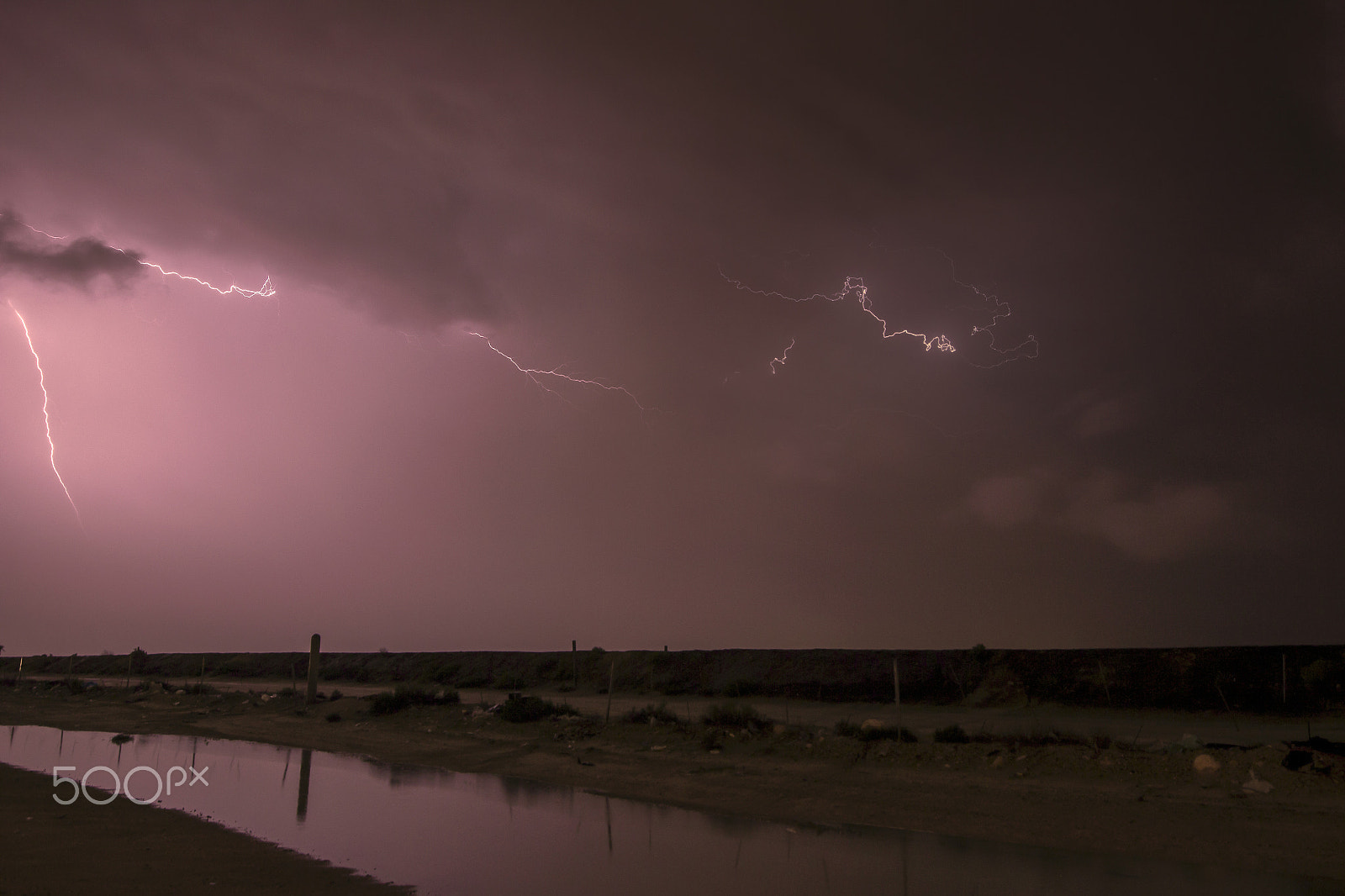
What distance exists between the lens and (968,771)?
15328mm

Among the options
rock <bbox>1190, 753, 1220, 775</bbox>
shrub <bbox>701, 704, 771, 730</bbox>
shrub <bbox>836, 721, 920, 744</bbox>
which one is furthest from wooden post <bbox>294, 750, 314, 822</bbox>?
rock <bbox>1190, 753, 1220, 775</bbox>

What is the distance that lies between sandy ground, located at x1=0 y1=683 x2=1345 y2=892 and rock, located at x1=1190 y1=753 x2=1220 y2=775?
2.8 inches

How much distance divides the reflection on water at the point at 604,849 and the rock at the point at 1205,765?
4.26 meters

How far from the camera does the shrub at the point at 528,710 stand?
24.0 m

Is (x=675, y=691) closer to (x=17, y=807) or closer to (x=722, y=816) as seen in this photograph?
(x=722, y=816)

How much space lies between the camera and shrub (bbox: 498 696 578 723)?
78.9 feet

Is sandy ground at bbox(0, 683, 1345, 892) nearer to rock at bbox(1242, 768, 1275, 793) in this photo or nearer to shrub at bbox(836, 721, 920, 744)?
rock at bbox(1242, 768, 1275, 793)

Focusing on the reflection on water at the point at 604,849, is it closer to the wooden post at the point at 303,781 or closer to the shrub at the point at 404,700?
the wooden post at the point at 303,781

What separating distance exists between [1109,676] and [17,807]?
3203 centimetres

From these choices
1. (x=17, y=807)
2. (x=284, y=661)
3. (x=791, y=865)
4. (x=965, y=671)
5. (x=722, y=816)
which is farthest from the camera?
(x=284, y=661)

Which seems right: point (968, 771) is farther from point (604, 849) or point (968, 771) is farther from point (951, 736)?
point (604, 849)

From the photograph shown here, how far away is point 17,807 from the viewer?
12359 mm

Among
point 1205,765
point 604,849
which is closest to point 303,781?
point 604,849

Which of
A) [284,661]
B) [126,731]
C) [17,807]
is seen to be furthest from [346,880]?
[284,661]
